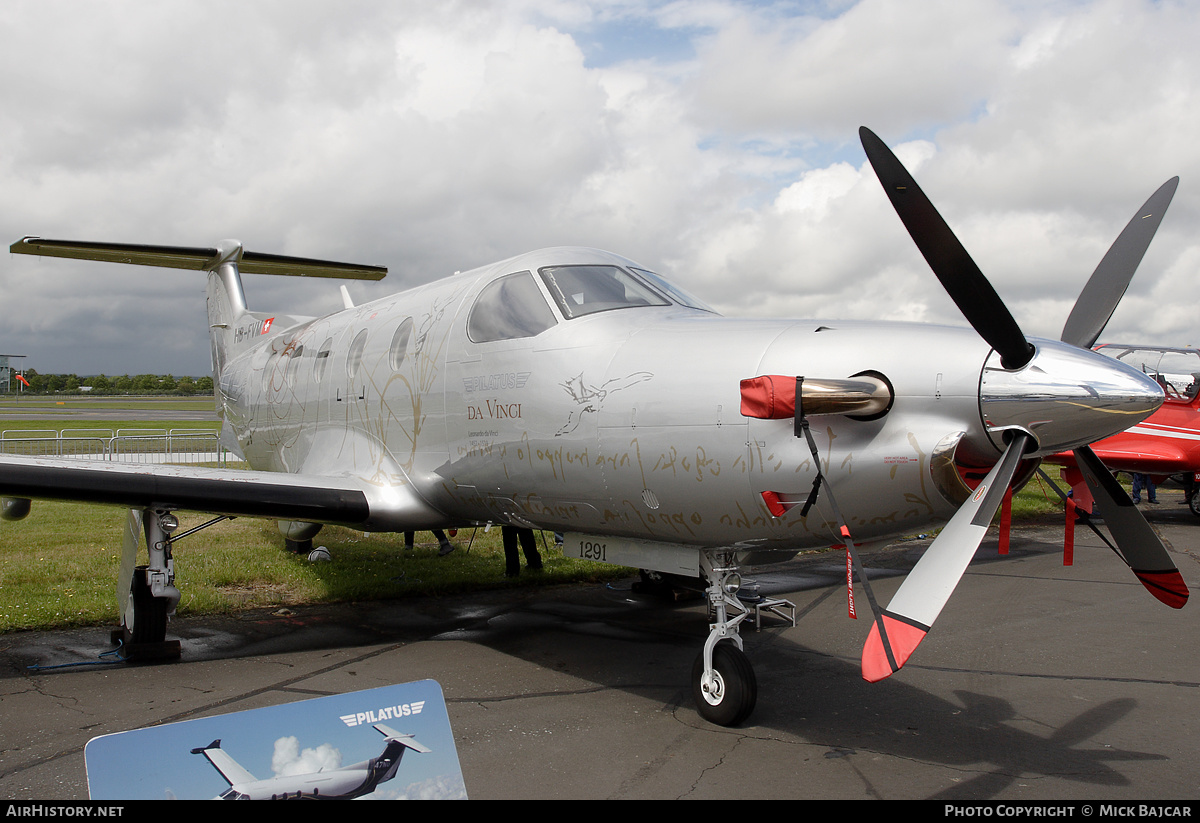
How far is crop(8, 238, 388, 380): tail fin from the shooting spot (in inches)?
485

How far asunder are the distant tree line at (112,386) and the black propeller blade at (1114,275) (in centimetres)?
12426

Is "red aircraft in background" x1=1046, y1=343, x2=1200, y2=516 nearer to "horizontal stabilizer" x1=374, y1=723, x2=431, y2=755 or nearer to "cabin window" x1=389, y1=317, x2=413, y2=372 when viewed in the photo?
"cabin window" x1=389, y1=317, x2=413, y2=372

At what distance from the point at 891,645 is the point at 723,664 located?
1.70m

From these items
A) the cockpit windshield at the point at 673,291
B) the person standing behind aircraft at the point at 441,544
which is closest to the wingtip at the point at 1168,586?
the cockpit windshield at the point at 673,291

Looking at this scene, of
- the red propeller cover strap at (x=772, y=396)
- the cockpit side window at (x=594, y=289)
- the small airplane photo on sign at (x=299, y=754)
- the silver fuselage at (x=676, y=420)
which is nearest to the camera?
the small airplane photo on sign at (x=299, y=754)

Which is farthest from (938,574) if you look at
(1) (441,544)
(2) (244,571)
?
(1) (441,544)

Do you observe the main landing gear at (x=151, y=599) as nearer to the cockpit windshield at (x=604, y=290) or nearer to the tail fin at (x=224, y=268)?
the cockpit windshield at (x=604, y=290)

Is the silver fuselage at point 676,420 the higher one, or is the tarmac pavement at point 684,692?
the silver fuselage at point 676,420

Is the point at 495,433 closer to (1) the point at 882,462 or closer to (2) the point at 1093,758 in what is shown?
(1) the point at 882,462

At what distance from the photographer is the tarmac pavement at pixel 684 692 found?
4.27m

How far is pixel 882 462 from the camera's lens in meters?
4.01

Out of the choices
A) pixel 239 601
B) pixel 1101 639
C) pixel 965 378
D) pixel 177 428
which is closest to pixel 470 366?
pixel 965 378

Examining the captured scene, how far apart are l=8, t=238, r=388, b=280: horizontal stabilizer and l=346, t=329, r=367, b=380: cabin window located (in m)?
6.26

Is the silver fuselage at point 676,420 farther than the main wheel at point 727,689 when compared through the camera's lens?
No
